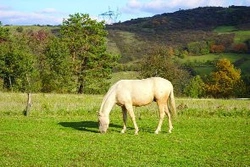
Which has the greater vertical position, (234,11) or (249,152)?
(234,11)

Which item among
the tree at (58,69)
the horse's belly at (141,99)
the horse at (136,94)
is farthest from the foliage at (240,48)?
the horse's belly at (141,99)

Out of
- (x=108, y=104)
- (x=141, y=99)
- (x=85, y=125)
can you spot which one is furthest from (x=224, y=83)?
(x=108, y=104)

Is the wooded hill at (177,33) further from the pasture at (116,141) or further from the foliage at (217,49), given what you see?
the pasture at (116,141)

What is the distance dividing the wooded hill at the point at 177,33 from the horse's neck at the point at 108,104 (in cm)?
10360

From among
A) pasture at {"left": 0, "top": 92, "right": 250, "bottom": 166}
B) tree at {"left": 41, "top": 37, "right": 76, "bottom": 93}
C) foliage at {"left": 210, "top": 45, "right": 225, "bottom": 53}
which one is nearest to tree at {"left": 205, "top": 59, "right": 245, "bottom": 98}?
tree at {"left": 41, "top": 37, "right": 76, "bottom": 93}

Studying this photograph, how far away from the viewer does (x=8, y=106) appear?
29438 millimetres

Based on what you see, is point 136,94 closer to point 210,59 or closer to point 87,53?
point 87,53

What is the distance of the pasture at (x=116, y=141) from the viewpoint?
44.9ft

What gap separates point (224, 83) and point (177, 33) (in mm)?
101272

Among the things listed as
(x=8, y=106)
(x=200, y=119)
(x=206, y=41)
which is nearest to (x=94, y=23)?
(x=8, y=106)

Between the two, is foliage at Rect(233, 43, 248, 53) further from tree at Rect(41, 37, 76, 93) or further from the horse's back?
the horse's back

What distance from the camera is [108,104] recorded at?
19281 mm

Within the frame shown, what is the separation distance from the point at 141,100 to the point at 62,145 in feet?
17.0

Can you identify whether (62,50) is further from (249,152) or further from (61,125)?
(249,152)
